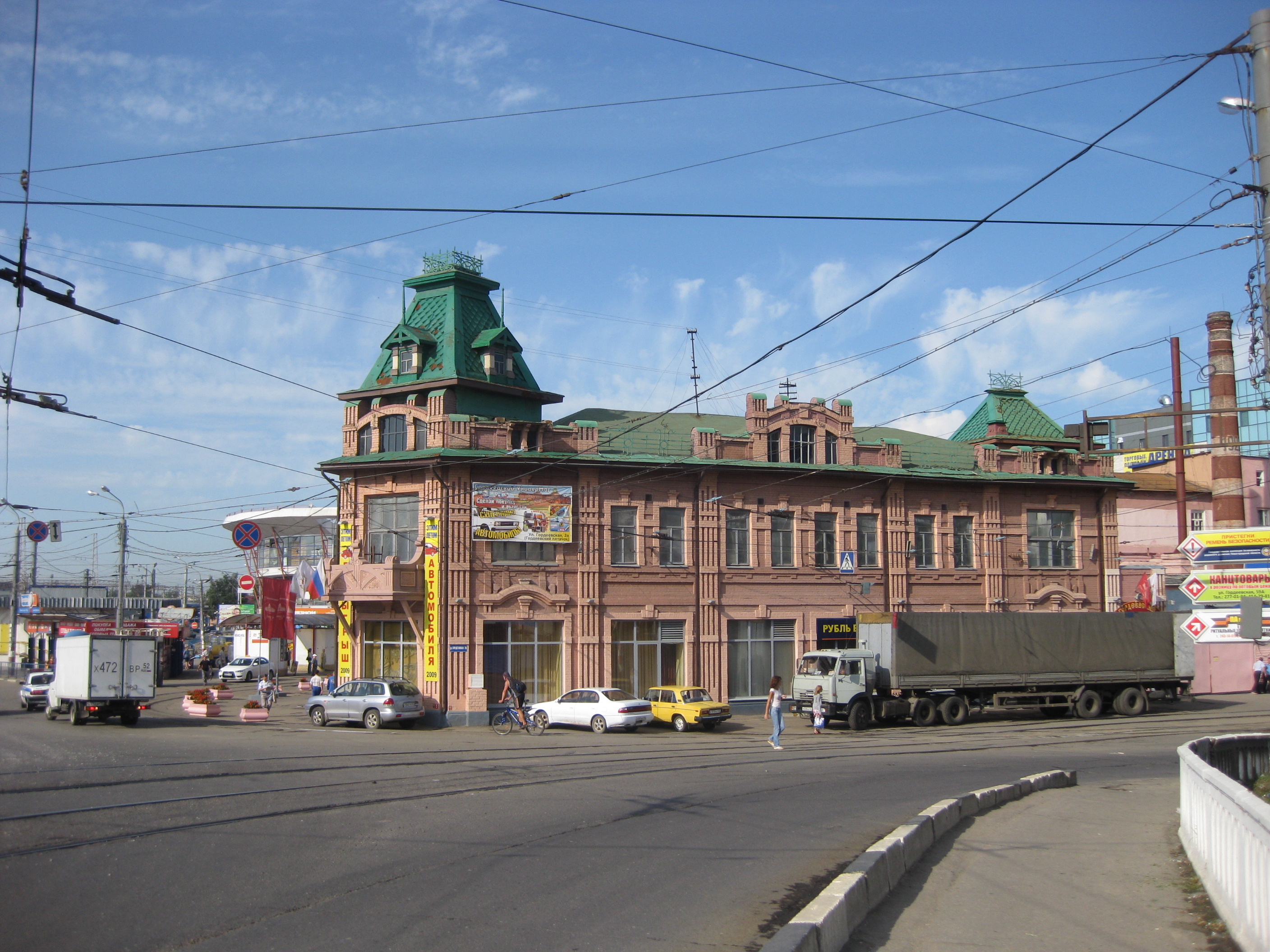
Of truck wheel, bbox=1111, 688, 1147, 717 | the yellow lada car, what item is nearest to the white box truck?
the yellow lada car

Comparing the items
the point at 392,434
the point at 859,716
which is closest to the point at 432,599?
the point at 392,434

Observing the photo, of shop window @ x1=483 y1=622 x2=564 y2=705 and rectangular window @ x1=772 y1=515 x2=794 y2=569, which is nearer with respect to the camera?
shop window @ x1=483 y1=622 x2=564 y2=705

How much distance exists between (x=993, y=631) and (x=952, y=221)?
22446mm

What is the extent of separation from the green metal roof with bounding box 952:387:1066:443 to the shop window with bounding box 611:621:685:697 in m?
17.0

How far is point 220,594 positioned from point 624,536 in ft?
471

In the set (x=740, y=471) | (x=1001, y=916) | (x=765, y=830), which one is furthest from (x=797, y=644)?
(x=1001, y=916)

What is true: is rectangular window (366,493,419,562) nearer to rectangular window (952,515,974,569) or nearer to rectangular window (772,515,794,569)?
rectangular window (772,515,794,569)

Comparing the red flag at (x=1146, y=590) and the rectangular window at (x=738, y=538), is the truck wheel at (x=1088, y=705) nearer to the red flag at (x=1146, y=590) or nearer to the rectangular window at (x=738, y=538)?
the rectangular window at (x=738, y=538)

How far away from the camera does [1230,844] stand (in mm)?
8781

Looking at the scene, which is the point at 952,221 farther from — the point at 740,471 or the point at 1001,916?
the point at 740,471

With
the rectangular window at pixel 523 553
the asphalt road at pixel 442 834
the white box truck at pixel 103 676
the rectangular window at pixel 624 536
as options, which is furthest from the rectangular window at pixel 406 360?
the asphalt road at pixel 442 834

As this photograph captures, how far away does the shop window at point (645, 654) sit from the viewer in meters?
36.3

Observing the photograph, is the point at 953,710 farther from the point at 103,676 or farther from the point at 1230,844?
the point at 103,676

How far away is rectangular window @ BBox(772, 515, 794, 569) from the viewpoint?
1515 inches
